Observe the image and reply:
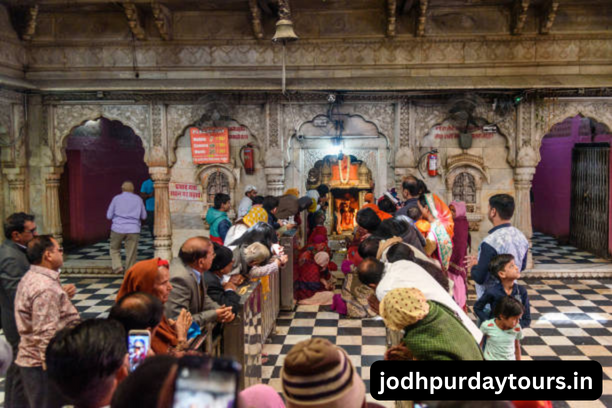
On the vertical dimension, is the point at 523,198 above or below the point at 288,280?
above

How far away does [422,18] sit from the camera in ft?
28.3

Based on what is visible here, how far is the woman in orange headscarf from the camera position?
9.98 ft

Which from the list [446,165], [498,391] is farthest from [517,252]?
[446,165]

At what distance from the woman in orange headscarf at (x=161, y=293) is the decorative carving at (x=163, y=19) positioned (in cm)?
683

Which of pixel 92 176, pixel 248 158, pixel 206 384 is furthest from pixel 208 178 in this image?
pixel 206 384

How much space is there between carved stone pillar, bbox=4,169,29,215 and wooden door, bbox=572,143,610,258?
472 inches

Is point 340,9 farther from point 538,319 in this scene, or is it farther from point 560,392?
point 560,392

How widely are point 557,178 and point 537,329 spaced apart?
790 cm

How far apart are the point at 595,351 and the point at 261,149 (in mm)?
6354

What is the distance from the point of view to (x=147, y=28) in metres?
9.27

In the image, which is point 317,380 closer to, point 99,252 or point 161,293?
point 161,293

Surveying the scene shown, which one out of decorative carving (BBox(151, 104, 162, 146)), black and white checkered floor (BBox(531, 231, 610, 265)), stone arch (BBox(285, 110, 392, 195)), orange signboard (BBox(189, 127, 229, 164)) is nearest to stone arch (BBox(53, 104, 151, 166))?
decorative carving (BBox(151, 104, 162, 146))

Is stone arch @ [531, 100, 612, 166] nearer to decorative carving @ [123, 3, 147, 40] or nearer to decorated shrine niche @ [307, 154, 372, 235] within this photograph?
decorated shrine niche @ [307, 154, 372, 235]

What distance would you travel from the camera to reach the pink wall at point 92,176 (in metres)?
12.1
